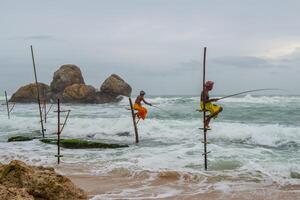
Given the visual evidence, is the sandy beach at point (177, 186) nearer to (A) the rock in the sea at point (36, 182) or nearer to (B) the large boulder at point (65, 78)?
(A) the rock in the sea at point (36, 182)

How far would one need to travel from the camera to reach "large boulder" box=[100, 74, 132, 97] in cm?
4134

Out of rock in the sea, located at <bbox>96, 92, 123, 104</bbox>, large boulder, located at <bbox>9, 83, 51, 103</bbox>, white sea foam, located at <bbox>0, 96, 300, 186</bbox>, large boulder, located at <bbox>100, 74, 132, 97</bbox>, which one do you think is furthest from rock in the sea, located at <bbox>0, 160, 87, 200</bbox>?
large boulder, located at <bbox>9, 83, 51, 103</bbox>

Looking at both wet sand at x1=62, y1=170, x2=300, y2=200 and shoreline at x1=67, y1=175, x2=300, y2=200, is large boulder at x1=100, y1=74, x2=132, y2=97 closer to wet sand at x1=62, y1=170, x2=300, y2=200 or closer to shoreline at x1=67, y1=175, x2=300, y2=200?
wet sand at x1=62, y1=170, x2=300, y2=200

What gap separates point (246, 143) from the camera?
1434cm

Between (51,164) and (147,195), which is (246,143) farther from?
(147,195)

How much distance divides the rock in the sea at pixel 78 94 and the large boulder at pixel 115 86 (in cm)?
175

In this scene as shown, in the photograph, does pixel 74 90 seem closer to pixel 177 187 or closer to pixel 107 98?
pixel 107 98

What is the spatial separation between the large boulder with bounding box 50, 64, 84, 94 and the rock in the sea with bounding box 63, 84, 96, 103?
2.35 meters

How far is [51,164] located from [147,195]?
412 cm

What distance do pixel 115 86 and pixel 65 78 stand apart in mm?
5810

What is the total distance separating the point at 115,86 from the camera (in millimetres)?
41500

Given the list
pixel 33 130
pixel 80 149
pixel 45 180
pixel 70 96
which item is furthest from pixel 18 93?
pixel 45 180

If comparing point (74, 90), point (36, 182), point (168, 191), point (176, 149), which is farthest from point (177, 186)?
point (74, 90)

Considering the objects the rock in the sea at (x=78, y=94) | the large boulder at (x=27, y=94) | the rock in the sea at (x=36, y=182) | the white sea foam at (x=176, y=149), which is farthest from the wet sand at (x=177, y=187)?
the large boulder at (x=27, y=94)
